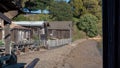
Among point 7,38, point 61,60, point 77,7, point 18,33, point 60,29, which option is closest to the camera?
point 7,38

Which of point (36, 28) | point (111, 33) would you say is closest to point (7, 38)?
point (111, 33)

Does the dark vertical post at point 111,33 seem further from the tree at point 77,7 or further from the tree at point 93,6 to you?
the tree at point 93,6

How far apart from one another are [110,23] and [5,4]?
3.82 meters

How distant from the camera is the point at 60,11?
93.0 meters

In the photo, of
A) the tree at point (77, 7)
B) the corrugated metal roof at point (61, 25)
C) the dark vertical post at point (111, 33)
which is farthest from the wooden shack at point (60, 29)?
the dark vertical post at point (111, 33)

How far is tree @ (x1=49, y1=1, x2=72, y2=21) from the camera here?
303 ft

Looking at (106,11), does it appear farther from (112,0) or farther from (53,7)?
(53,7)

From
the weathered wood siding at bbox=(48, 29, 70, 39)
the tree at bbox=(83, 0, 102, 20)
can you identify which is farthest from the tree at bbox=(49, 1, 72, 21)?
the weathered wood siding at bbox=(48, 29, 70, 39)

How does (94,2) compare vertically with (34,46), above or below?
above

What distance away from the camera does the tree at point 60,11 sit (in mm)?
92231

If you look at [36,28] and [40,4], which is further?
[40,4]

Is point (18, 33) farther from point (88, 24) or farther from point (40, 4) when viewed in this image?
point (88, 24)

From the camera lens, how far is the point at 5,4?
6.17 meters

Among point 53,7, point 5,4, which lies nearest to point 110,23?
point 5,4
